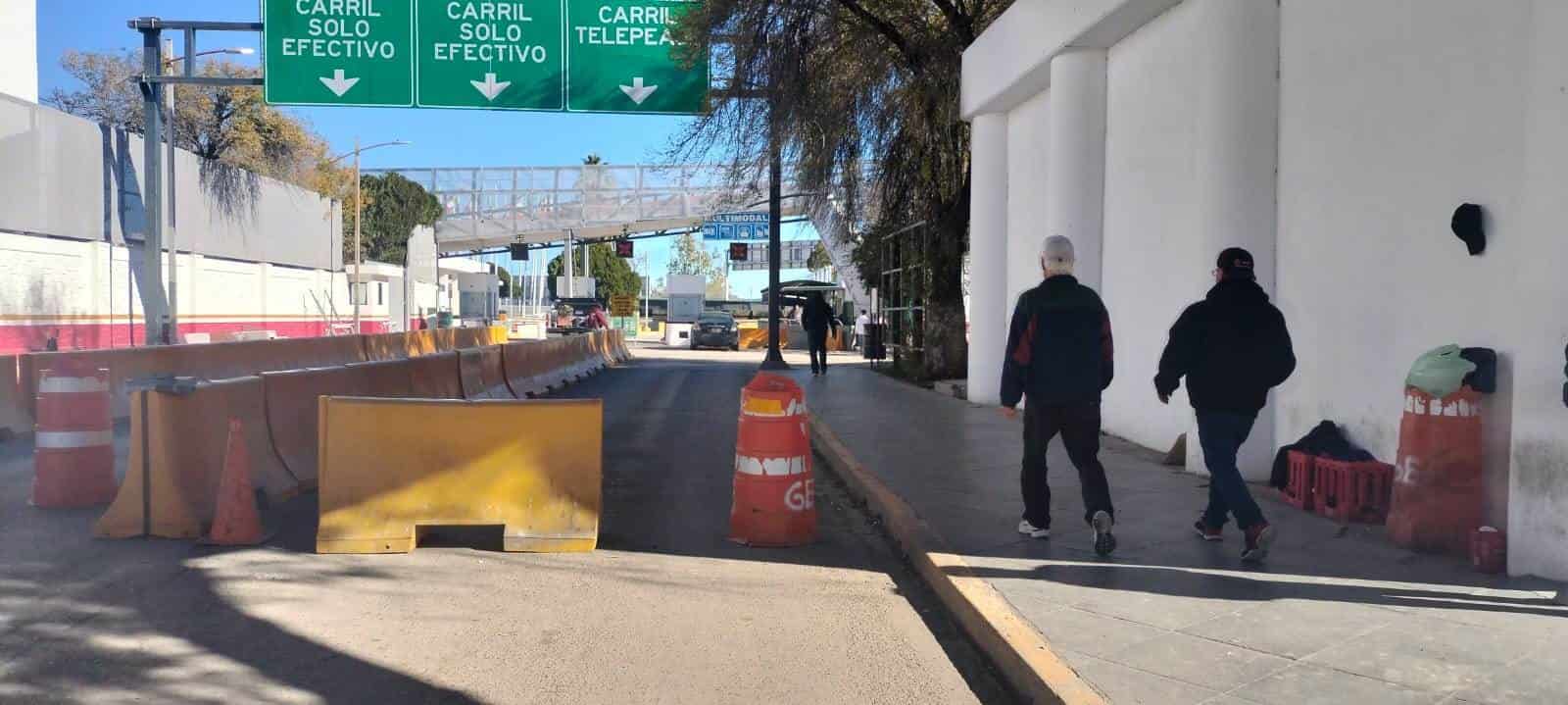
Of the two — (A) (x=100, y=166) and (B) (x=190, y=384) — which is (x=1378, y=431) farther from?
(A) (x=100, y=166)

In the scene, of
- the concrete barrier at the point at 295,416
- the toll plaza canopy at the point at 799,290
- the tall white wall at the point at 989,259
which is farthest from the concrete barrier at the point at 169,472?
the toll plaza canopy at the point at 799,290

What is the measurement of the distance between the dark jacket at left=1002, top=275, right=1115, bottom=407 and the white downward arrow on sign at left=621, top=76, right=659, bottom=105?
1454 centimetres

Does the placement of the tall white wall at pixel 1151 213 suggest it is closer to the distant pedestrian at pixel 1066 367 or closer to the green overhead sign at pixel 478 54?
the distant pedestrian at pixel 1066 367

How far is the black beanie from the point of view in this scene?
6.59 metres

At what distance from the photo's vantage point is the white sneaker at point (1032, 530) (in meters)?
7.29

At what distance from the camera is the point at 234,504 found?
291 inches

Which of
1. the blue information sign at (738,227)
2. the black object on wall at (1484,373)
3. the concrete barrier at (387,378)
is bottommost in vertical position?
the concrete barrier at (387,378)

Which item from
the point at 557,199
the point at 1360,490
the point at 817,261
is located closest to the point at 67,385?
the point at 1360,490

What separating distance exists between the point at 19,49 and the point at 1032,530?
44.3 metres

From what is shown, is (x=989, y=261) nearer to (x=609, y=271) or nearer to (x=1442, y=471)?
(x=1442, y=471)

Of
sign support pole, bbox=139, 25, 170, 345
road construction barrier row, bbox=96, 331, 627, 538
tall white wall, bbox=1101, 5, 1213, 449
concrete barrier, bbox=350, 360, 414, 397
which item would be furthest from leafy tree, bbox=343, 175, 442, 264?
tall white wall, bbox=1101, 5, 1213, 449

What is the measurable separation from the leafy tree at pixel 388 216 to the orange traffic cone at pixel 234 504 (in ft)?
194

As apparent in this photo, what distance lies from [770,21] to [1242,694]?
52.6 ft

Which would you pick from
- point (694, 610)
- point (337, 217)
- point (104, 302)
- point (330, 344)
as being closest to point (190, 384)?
point (694, 610)
